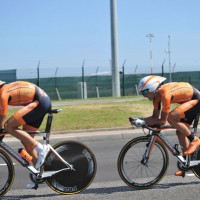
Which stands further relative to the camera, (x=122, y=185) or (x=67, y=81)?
(x=67, y=81)

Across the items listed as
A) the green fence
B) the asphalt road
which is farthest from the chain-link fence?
the asphalt road

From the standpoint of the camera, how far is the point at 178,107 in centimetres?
637

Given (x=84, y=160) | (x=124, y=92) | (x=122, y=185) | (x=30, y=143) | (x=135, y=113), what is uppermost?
(x=30, y=143)

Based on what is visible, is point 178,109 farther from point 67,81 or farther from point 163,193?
point 67,81

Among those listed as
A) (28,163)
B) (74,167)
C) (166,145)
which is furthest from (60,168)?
(166,145)

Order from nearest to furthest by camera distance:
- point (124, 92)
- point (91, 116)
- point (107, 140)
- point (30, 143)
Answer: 1. point (30, 143)
2. point (107, 140)
3. point (91, 116)
4. point (124, 92)

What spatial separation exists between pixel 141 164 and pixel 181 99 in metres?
1.05

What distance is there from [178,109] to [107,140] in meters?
6.03

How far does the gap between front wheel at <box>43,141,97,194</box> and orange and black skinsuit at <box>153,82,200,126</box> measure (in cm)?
118

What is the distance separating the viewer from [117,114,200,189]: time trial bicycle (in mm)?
6363

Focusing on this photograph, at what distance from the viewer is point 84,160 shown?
6.25 meters

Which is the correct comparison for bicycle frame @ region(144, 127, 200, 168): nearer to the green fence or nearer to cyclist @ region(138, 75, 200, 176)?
cyclist @ region(138, 75, 200, 176)

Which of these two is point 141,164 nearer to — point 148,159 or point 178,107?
point 148,159

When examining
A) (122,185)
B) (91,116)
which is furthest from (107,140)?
(122,185)
